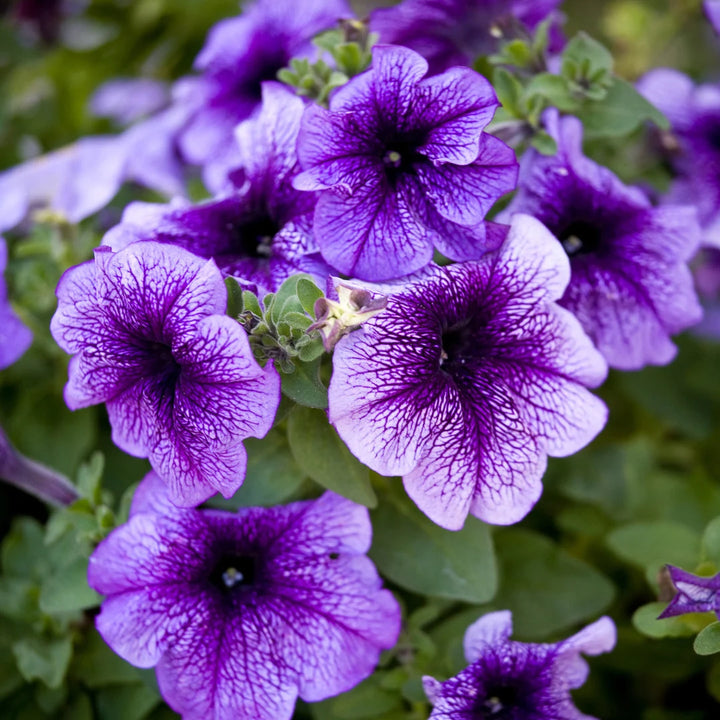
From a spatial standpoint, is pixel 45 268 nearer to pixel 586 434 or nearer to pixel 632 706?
pixel 586 434

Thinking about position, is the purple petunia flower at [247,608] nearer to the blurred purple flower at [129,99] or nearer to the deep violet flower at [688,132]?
the deep violet flower at [688,132]

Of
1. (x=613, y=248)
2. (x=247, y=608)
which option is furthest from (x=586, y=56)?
(x=247, y=608)

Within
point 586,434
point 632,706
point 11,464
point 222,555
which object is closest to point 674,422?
point 632,706

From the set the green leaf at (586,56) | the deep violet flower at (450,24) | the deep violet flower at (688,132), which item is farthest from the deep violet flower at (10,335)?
the deep violet flower at (688,132)

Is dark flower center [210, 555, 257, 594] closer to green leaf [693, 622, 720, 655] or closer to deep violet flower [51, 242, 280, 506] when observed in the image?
deep violet flower [51, 242, 280, 506]

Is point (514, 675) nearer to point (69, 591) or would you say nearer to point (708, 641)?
point (708, 641)

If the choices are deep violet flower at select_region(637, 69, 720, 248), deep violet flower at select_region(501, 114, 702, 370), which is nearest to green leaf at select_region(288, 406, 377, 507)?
deep violet flower at select_region(501, 114, 702, 370)
